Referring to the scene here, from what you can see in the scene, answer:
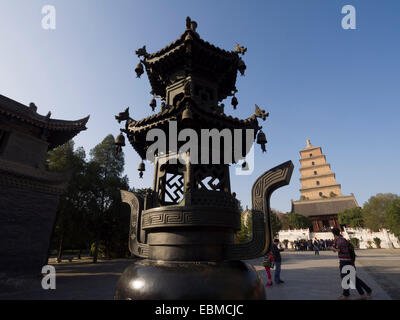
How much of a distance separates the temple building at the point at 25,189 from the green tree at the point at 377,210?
39.6 meters

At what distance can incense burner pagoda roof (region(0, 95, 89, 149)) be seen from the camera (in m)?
11.7

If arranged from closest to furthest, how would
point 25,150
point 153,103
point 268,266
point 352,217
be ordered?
point 153,103 → point 268,266 → point 25,150 → point 352,217

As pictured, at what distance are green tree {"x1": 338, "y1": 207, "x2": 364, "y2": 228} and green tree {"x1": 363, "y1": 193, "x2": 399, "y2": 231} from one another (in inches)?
88.7

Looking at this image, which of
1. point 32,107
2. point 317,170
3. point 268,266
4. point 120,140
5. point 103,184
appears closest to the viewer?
point 120,140

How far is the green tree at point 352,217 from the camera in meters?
35.0

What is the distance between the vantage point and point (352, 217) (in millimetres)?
35969

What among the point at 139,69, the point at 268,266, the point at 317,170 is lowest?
the point at 268,266

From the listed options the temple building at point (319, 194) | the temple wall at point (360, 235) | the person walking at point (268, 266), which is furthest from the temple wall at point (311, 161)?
the person walking at point (268, 266)

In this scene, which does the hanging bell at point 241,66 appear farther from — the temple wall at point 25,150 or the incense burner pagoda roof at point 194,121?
the temple wall at point 25,150

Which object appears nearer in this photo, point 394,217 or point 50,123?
point 50,123

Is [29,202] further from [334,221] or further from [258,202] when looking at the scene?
[334,221]

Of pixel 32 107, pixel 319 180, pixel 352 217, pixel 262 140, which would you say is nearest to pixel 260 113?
pixel 262 140

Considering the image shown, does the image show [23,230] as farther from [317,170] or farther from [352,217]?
[317,170]

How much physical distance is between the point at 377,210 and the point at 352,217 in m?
A: 4.65
